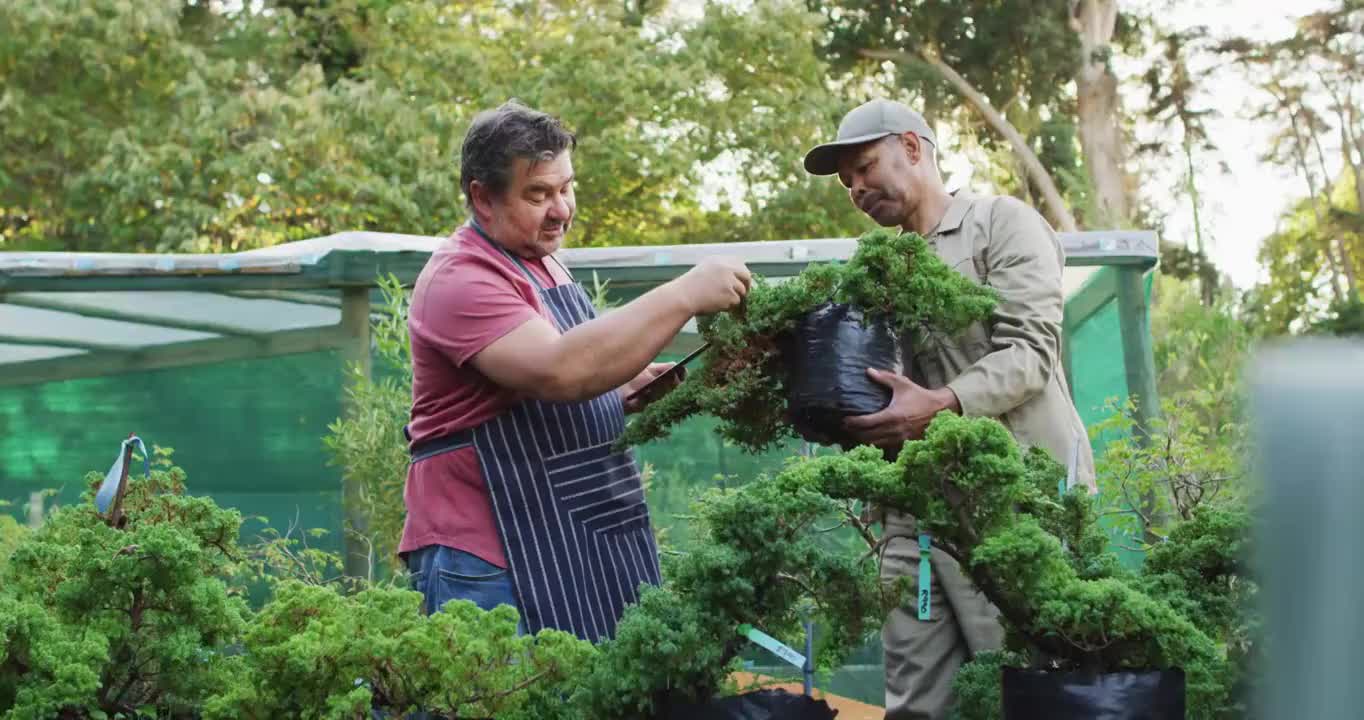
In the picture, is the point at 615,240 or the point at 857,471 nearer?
the point at 857,471

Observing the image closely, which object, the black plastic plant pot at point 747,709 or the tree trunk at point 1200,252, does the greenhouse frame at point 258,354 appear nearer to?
the black plastic plant pot at point 747,709

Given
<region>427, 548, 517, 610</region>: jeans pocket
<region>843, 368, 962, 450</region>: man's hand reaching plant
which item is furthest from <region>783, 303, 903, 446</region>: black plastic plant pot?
<region>427, 548, 517, 610</region>: jeans pocket

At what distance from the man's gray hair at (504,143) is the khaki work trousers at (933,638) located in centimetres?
95

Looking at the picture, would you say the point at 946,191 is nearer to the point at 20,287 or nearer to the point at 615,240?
the point at 20,287

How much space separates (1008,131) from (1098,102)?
144cm

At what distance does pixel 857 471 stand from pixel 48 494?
17.8 ft

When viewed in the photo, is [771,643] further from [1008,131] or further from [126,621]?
[1008,131]

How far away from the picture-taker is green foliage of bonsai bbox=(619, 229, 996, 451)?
8.42 feet

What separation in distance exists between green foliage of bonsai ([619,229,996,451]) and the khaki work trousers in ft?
1.39

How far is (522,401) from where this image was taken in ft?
8.82

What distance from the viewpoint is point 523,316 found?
2602 millimetres

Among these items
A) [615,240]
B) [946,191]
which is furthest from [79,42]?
[946,191]

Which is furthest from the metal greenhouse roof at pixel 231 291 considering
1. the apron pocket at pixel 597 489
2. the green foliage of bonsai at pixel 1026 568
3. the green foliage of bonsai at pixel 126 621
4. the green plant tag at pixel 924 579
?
the green foliage of bonsai at pixel 1026 568

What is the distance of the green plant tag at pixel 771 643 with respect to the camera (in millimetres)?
2086
